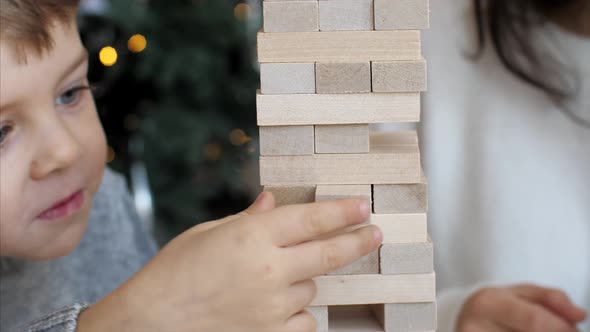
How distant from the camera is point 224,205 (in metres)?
2.34

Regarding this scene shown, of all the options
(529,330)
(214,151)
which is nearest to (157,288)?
(529,330)

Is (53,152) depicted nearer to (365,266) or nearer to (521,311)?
(365,266)

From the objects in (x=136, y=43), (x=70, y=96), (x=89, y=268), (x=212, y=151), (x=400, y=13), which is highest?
(x=400, y=13)

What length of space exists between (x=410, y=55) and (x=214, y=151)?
1.62 metres

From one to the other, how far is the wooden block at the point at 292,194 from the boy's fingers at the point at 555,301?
58cm

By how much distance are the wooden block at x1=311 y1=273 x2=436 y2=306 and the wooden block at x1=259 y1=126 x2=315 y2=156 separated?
126 mm

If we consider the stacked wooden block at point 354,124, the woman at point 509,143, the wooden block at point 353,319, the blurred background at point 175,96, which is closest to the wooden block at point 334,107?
the stacked wooden block at point 354,124

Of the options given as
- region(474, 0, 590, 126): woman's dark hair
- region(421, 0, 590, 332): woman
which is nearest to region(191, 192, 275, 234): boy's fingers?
region(421, 0, 590, 332): woman

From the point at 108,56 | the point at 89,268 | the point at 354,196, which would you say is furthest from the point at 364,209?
the point at 108,56

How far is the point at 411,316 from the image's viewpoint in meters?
0.70

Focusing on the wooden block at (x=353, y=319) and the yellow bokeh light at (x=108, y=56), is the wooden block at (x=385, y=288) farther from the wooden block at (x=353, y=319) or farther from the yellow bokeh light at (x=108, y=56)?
the yellow bokeh light at (x=108, y=56)

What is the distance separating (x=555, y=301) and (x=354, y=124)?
581mm

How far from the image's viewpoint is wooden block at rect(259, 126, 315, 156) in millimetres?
676

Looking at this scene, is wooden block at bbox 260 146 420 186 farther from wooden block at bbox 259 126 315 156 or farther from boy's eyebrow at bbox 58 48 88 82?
boy's eyebrow at bbox 58 48 88 82
